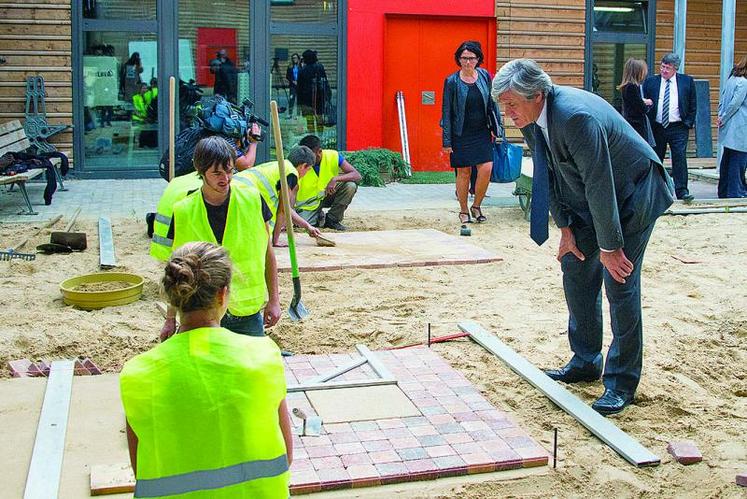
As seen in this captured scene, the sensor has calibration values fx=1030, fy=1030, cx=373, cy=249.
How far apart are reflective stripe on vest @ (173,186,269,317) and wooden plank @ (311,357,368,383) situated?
988 millimetres

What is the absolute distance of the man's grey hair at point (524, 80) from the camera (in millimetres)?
5059

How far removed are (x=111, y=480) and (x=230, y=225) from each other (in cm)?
123

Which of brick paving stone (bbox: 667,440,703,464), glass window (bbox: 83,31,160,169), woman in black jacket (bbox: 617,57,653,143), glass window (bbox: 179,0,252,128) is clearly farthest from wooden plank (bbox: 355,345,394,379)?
glass window (bbox: 83,31,160,169)

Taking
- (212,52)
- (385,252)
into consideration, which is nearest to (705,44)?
(212,52)

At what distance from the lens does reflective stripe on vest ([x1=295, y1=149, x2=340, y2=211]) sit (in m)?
10.1

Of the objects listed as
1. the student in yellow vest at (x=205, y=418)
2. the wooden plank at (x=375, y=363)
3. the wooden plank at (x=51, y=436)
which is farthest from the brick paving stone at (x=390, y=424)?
the student in yellow vest at (x=205, y=418)

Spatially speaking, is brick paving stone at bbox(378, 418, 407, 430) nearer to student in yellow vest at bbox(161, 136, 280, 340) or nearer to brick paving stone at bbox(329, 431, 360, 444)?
brick paving stone at bbox(329, 431, 360, 444)

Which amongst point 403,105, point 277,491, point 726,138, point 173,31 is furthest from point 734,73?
A: point 277,491

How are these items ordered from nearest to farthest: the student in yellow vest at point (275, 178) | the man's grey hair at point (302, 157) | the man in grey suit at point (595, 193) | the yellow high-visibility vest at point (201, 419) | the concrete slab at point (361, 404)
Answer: the yellow high-visibility vest at point (201, 419) < the man in grey suit at point (595, 193) < the concrete slab at point (361, 404) < the student in yellow vest at point (275, 178) < the man's grey hair at point (302, 157)

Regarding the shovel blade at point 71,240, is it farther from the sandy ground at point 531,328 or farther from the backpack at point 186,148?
the backpack at point 186,148

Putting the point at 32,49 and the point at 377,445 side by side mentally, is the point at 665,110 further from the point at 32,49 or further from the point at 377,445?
the point at 377,445

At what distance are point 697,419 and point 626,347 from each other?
0.50 meters

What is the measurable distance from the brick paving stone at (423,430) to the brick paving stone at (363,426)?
0.60 feet

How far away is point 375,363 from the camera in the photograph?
5.97 metres
